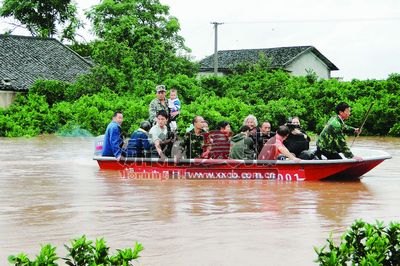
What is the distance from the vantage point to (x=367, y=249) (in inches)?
213

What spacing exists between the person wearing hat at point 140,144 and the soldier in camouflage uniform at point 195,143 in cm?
79

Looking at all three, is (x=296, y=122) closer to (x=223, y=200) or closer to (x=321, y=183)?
(x=321, y=183)

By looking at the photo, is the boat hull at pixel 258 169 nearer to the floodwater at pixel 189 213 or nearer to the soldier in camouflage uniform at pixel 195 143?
the floodwater at pixel 189 213

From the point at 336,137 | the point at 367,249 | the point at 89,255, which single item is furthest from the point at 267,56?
the point at 89,255

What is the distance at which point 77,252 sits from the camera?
5.31 m

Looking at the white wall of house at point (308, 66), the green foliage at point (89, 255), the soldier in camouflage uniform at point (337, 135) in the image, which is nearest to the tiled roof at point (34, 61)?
the white wall of house at point (308, 66)

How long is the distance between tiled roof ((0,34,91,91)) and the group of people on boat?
2691cm

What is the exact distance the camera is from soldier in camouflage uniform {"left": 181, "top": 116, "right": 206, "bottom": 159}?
15.4 m

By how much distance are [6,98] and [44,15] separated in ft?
62.9

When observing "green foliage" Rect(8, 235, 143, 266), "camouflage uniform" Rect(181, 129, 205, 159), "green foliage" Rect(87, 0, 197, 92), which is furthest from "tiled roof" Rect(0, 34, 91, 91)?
"green foliage" Rect(8, 235, 143, 266)

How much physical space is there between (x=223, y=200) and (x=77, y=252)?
7482 mm

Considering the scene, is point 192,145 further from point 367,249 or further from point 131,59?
point 131,59

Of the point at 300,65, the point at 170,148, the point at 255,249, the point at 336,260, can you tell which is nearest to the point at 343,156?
the point at 170,148

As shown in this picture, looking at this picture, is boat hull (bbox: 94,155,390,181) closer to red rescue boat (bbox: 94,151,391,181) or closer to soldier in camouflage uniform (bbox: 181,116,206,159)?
red rescue boat (bbox: 94,151,391,181)
